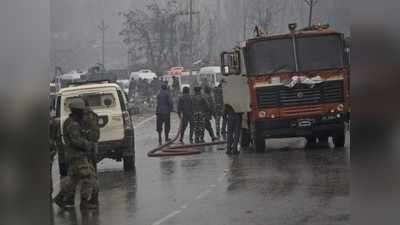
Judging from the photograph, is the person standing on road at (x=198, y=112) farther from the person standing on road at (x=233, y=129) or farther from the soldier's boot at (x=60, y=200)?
the soldier's boot at (x=60, y=200)

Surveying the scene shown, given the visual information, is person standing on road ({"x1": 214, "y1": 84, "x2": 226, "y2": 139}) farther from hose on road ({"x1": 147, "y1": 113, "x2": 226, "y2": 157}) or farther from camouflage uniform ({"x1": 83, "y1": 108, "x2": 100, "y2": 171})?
camouflage uniform ({"x1": 83, "y1": 108, "x2": 100, "y2": 171})

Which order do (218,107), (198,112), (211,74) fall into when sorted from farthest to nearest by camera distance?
(211,74), (218,107), (198,112)

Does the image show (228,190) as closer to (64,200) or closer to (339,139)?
(64,200)

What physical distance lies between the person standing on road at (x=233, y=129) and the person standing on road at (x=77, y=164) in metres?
6.12

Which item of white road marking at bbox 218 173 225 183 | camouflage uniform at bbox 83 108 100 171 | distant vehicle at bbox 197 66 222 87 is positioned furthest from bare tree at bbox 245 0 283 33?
distant vehicle at bbox 197 66 222 87

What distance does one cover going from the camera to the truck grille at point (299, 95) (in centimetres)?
1447

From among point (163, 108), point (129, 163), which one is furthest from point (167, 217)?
point (163, 108)

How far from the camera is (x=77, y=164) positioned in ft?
30.9

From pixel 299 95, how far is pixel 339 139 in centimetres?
141

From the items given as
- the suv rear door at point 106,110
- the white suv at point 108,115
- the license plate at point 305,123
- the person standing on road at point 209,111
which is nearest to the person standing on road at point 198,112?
the person standing on road at point 209,111
